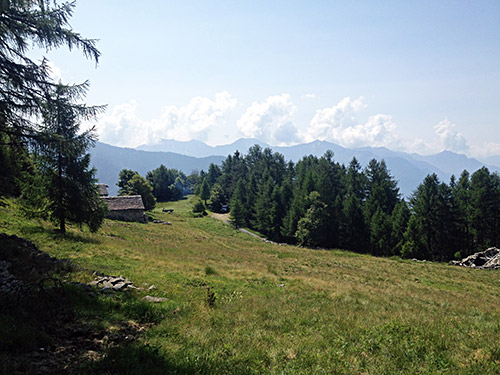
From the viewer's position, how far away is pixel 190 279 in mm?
15430

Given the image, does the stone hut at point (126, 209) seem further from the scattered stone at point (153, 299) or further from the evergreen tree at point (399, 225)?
the evergreen tree at point (399, 225)

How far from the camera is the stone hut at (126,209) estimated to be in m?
50.4

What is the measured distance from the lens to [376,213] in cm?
5769

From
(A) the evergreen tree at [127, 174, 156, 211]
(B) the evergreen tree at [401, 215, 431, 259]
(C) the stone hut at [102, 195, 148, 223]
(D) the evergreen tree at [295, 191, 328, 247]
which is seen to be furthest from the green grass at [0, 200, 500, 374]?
(A) the evergreen tree at [127, 174, 156, 211]

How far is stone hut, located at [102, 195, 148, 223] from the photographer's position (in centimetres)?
5038

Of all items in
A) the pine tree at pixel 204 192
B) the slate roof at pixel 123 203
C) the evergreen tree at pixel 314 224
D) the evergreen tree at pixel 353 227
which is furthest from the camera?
the pine tree at pixel 204 192

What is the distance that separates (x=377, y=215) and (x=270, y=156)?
53.8 metres

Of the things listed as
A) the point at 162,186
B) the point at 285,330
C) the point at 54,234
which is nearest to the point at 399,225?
the point at 285,330

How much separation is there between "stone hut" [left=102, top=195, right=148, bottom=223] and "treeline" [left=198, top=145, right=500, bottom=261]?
28516 mm

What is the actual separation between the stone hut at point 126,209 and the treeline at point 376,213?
93.6 feet

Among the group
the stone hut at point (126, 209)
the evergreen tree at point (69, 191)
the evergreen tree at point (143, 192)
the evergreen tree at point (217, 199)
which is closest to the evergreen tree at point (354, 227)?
the stone hut at point (126, 209)

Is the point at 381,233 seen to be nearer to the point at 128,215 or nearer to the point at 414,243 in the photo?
the point at 414,243

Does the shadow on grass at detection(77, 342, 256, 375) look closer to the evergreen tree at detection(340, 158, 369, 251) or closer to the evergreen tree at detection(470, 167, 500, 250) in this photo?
the evergreen tree at detection(340, 158, 369, 251)

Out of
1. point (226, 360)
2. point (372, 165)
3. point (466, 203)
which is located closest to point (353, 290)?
point (226, 360)
